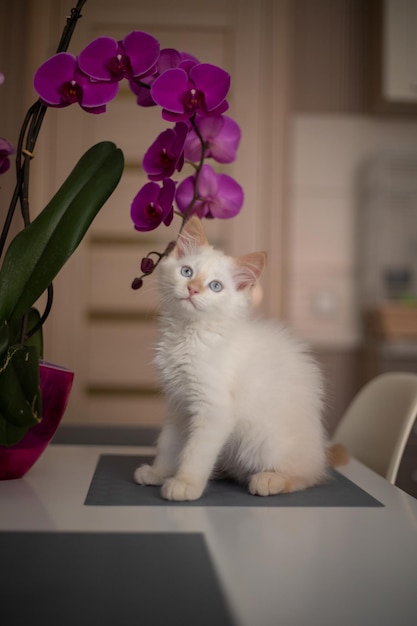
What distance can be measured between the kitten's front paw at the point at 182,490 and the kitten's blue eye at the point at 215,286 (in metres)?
0.26

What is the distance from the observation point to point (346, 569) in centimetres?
51

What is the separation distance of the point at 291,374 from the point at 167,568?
401 millimetres

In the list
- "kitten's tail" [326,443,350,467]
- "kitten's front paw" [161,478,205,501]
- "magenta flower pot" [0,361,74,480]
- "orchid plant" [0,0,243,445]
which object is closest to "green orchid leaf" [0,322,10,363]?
"orchid plant" [0,0,243,445]

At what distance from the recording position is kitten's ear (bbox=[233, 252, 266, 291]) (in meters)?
0.86

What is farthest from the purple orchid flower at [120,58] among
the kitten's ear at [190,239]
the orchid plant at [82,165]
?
the kitten's ear at [190,239]

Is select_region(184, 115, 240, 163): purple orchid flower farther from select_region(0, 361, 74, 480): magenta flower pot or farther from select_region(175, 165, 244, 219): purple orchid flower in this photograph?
select_region(0, 361, 74, 480): magenta flower pot

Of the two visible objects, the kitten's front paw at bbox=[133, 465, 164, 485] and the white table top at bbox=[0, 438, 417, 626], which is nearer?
the white table top at bbox=[0, 438, 417, 626]

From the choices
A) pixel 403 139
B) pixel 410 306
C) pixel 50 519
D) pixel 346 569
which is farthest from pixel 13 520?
pixel 403 139

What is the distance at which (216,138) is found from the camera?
2.86 feet

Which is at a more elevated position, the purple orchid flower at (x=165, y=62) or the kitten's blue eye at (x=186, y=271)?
the purple orchid flower at (x=165, y=62)

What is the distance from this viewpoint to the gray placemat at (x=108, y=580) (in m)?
0.41

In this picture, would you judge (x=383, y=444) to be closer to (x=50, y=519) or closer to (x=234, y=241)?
(x=50, y=519)

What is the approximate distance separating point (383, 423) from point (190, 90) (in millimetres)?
727

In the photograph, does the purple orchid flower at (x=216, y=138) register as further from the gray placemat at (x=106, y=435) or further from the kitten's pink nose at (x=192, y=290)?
the gray placemat at (x=106, y=435)
